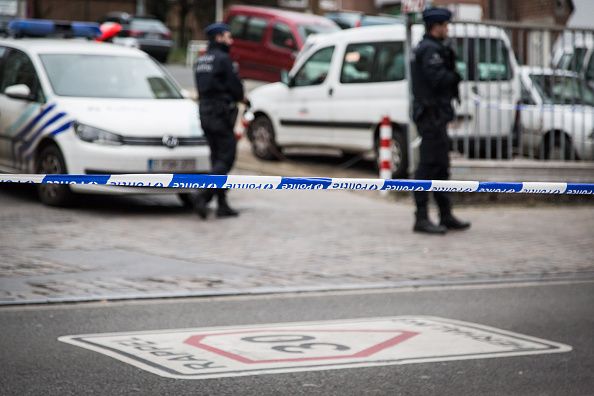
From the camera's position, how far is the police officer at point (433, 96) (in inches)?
436

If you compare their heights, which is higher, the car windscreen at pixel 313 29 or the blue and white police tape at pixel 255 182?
the car windscreen at pixel 313 29

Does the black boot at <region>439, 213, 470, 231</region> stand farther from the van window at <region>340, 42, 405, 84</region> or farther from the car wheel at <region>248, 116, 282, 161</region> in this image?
the car wheel at <region>248, 116, 282, 161</region>

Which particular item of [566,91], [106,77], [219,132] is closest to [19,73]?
[106,77]

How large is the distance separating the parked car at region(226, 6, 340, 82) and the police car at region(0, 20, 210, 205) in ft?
30.2

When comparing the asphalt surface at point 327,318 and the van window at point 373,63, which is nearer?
the asphalt surface at point 327,318

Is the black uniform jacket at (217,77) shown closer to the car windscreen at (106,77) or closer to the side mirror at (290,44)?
the car windscreen at (106,77)

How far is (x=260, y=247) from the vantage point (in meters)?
10.6

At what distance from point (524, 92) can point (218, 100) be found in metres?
4.51

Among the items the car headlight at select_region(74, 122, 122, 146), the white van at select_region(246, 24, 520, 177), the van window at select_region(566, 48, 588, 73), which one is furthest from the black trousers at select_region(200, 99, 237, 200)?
the van window at select_region(566, 48, 588, 73)

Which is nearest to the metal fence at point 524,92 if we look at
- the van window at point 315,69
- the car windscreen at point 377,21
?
the van window at point 315,69

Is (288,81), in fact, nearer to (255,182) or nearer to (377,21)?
(377,21)

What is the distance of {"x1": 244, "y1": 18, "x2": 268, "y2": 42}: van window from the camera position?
2347cm

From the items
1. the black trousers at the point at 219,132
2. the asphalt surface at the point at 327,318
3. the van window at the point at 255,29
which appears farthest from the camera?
the van window at the point at 255,29

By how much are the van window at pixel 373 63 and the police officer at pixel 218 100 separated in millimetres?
3736
